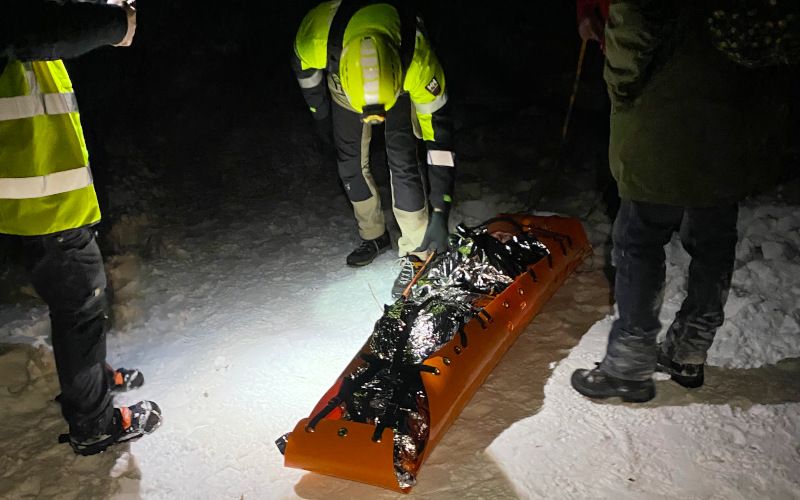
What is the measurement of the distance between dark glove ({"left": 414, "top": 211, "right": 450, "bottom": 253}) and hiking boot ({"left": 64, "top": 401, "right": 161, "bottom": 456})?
1678 millimetres

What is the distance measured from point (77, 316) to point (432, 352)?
1.30 m

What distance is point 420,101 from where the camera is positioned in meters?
3.20

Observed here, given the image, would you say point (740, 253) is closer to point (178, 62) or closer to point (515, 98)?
point (515, 98)

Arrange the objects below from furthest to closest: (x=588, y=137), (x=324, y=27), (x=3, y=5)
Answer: (x=588, y=137), (x=324, y=27), (x=3, y=5)

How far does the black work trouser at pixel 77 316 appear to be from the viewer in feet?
6.57

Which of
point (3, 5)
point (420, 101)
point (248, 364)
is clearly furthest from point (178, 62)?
point (3, 5)

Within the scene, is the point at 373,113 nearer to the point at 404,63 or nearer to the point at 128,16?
the point at 404,63

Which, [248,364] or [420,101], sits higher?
[420,101]

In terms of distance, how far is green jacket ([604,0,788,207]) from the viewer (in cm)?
180

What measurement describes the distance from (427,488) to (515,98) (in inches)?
238

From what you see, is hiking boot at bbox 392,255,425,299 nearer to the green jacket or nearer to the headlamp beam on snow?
the headlamp beam on snow

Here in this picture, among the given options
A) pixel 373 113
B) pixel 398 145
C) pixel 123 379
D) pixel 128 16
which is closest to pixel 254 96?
pixel 398 145

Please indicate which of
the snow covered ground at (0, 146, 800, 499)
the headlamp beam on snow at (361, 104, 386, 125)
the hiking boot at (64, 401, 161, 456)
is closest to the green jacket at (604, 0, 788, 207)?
the snow covered ground at (0, 146, 800, 499)

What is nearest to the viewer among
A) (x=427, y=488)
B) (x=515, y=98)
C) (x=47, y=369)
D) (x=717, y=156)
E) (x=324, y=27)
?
(x=717, y=156)
